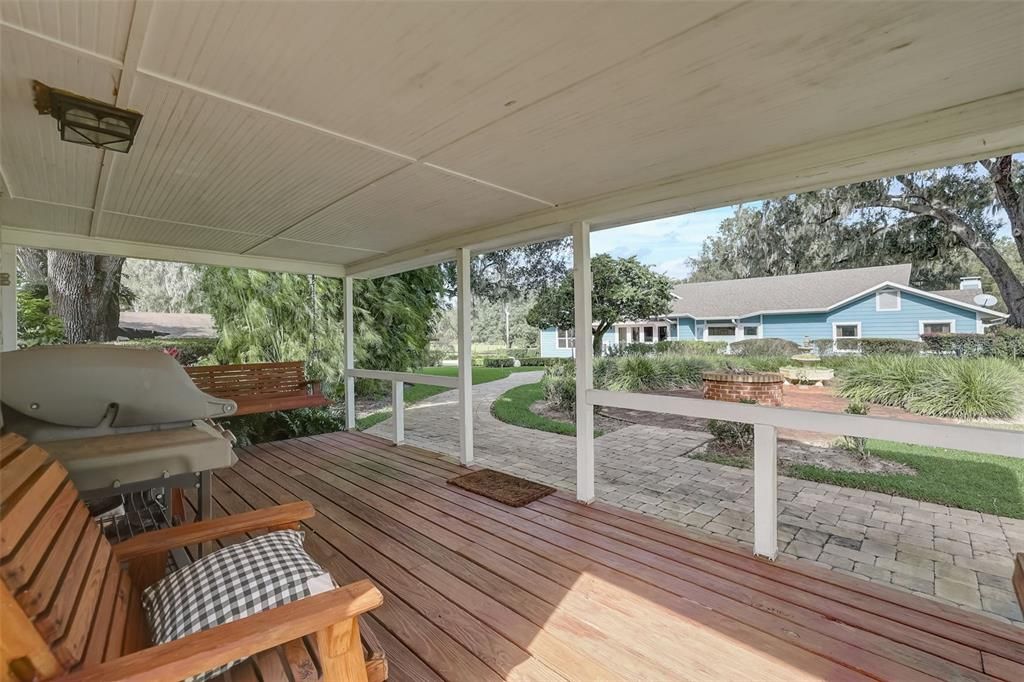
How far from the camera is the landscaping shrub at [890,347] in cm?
210

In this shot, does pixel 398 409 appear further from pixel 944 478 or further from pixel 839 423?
pixel 944 478

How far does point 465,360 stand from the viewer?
14.2 ft

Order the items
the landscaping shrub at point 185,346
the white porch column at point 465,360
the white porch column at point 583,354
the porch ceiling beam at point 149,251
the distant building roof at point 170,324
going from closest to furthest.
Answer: the white porch column at point 583,354, the porch ceiling beam at point 149,251, the white porch column at point 465,360, the landscaping shrub at point 185,346, the distant building roof at point 170,324

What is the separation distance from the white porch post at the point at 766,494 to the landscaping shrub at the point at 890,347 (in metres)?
0.62

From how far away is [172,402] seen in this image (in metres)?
1.80

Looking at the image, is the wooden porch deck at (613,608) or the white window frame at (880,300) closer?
the wooden porch deck at (613,608)

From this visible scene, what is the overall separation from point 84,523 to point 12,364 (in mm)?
725

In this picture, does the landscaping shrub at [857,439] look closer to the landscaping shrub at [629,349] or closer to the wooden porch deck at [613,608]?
the wooden porch deck at [613,608]

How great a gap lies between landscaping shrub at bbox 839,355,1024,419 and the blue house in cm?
15

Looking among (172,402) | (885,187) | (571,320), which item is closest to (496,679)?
(172,402)

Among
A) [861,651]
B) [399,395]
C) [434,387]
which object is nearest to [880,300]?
[861,651]

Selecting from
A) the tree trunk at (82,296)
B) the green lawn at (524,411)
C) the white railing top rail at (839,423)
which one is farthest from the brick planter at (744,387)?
the tree trunk at (82,296)

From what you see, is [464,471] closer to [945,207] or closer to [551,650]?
[551,650]

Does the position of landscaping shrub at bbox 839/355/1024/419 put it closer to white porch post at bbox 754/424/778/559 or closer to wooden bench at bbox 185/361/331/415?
white porch post at bbox 754/424/778/559
